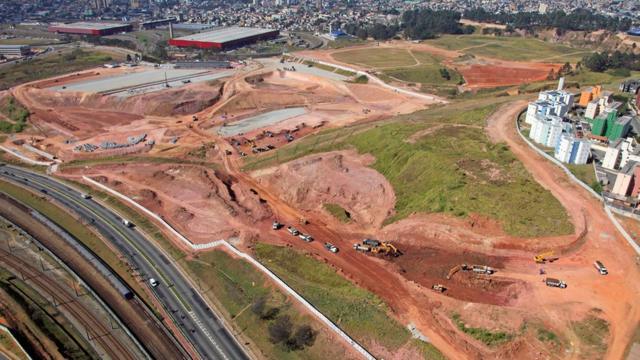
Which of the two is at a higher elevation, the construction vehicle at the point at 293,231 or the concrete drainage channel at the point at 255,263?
the construction vehicle at the point at 293,231

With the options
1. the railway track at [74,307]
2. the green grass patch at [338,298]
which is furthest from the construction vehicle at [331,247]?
the railway track at [74,307]

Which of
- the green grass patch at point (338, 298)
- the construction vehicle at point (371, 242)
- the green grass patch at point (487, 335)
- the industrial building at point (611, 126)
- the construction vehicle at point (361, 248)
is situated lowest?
the green grass patch at point (338, 298)

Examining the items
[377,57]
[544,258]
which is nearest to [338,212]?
[544,258]

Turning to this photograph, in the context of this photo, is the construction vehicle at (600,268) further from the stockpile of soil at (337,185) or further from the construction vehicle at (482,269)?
the stockpile of soil at (337,185)

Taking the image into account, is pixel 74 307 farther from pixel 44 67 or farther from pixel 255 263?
pixel 44 67

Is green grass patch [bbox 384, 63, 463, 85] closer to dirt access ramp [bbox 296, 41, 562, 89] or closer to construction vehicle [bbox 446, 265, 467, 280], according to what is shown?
dirt access ramp [bbox 296, 41, 562, 89]

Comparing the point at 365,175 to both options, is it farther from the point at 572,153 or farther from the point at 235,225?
the point at 572,153
